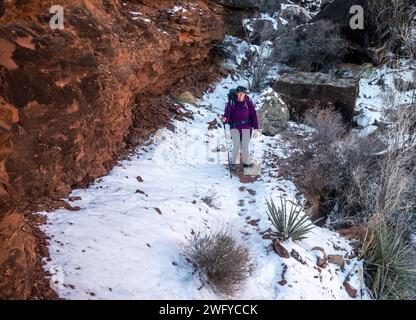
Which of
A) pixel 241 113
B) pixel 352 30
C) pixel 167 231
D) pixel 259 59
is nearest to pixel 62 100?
pixel 167 231

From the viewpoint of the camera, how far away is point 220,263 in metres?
4.50

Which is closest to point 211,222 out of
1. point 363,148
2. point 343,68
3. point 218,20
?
point 363,148

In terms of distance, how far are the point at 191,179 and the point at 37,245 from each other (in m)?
3.53

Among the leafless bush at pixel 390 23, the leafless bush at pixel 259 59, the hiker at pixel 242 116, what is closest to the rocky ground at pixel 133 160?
the hiker at pixel 242 116

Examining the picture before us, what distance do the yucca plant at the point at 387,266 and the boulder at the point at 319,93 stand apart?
502 cm

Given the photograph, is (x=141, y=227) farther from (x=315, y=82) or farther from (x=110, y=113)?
(x=315, y=82)

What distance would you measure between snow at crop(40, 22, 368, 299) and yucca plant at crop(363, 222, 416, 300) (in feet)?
0.88

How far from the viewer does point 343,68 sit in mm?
13211

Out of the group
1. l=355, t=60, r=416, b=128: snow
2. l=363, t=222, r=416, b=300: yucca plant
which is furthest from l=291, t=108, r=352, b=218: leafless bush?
l=355, t=60, r=416, b=128: snow

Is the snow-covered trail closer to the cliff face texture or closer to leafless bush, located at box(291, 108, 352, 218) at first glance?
the cliff face texture

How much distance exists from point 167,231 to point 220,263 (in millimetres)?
962

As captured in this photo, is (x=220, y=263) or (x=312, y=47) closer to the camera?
(x=220, y=263)

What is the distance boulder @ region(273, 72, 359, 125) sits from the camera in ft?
34.7

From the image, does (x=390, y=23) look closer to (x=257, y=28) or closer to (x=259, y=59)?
(x=257, y=28)
